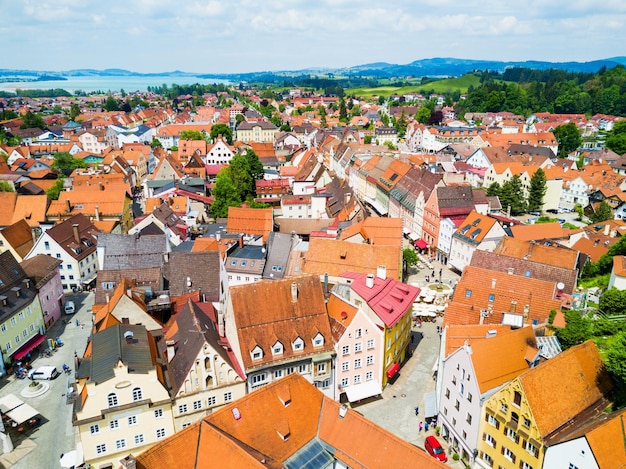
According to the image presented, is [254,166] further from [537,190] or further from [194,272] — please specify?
[537,190]

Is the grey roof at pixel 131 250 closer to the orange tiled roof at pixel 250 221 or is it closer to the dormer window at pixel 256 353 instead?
the orange tiled roof at pixel 250 221

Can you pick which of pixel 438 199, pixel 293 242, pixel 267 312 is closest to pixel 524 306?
pixel 267 312

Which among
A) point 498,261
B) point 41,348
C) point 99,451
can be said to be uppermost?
point 498,261

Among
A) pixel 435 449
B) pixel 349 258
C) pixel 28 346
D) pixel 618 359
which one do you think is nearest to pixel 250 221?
pixel 349 258

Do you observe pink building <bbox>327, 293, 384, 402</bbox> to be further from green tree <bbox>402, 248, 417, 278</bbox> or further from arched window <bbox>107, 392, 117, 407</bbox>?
green tree <bbox>402, 248, 417, 278</bbox>

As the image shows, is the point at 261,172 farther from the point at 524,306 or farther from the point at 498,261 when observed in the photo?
the point at 524,306

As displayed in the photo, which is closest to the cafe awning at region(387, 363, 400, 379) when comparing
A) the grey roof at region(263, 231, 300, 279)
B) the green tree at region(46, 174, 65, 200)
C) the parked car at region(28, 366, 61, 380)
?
the grey roof at region(263, 231, 300, 279)

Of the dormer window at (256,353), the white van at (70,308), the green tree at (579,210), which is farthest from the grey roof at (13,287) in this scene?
the green tree at (579,210)
